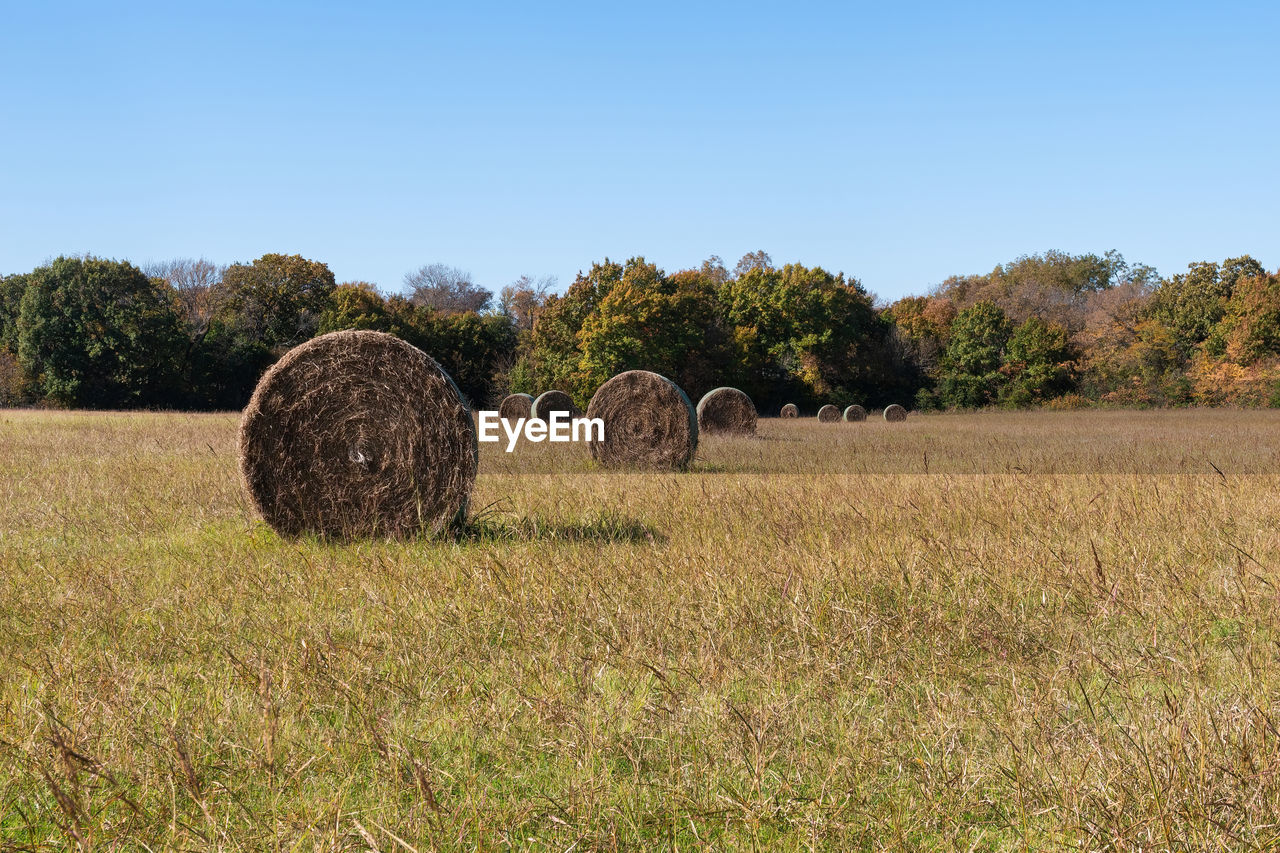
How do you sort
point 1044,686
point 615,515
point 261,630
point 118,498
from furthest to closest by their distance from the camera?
point 118,498 → point 615,515 → point 261,630 → point 1044,686

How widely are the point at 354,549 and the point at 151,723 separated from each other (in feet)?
12.8

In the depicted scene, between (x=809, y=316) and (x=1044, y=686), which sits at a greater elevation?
(x=809, y=316)

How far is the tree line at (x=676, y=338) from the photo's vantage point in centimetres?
4222

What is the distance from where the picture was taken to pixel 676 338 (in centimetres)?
4691

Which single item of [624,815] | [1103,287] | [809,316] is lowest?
[624,815]

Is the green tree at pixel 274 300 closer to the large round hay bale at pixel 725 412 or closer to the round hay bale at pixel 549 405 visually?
the round hay bale at pixel 549 405

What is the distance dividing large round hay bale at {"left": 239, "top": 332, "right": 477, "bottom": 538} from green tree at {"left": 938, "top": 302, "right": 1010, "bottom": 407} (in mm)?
50317

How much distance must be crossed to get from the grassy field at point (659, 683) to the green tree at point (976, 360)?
1910 inches

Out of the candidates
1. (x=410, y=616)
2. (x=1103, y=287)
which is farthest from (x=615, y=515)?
(x=1103, y=287)

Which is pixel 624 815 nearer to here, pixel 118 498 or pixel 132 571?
pixel 132 571

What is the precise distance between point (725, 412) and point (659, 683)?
2138cm

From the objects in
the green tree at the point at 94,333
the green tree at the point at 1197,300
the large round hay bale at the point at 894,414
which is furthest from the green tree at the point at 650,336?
the green tree at the point at 1197,300

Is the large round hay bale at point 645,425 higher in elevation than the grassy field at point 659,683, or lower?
higher

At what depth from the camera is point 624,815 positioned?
2.69 meters
